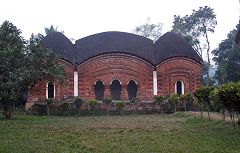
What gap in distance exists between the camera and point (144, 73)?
29.1 metres

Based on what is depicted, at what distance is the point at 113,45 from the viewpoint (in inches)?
1147

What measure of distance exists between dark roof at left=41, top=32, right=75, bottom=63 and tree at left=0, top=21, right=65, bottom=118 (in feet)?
22.1

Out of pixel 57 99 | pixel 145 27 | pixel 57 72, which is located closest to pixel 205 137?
pixel 57 72

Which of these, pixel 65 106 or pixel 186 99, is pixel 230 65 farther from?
pixel 65 106

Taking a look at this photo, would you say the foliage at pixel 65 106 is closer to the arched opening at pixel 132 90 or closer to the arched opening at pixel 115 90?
the arched opening at pixel 115 90

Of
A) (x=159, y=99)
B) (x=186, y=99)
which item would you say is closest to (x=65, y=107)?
(x=159, y=99)

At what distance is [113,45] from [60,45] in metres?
4.14

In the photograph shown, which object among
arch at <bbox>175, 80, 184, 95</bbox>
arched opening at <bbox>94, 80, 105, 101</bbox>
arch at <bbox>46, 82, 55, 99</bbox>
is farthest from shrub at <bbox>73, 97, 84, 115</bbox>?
arch at <bbox>175, 80, 184, 95</bbox>

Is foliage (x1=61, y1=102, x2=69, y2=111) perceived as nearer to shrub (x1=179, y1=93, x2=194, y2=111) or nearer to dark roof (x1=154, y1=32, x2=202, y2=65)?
shrub (x1=179, y1=93, x2=194, y2=111)

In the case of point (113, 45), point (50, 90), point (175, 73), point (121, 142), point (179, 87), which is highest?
point (113, 45)

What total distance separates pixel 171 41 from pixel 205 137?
20.8 m

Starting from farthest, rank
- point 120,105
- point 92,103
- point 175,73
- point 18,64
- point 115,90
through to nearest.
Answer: point 175,73 → point 115,90 → point 120,105 → point 92,103 → point 18,64

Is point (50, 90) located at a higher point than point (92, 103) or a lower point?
higher

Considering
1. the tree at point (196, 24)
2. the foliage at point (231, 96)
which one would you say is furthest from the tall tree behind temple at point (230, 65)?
the foliage at point (231, 96)
